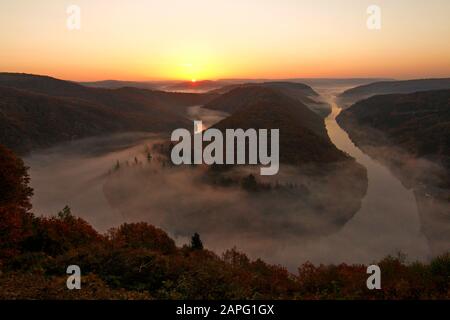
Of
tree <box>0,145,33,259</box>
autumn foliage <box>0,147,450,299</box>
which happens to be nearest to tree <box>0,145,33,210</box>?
tree <box>0,145,33,259</box>

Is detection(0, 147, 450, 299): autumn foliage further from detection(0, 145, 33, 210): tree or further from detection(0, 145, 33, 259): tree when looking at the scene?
detection(0, 145, 33, 210): tree

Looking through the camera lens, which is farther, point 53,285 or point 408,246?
point 408,246

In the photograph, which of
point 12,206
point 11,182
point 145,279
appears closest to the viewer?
point 145,279

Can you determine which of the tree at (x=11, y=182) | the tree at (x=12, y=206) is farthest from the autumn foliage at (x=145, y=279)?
the tree at (x=11, y=182)

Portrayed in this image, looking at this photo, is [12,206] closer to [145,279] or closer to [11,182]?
[11,182]

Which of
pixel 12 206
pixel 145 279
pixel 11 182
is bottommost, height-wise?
pixel 145 279

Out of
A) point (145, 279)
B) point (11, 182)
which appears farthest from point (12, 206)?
point (145, 279)

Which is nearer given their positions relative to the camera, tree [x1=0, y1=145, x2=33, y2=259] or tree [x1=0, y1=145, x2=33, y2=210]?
tree [x1=0, y1=145, x2=33, y2=259]

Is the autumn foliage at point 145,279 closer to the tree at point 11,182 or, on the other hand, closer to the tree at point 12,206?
the tree at point 12,206

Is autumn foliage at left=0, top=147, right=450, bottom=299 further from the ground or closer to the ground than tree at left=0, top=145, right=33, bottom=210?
closer to the ground

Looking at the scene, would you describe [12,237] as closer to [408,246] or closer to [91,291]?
[91,291]
